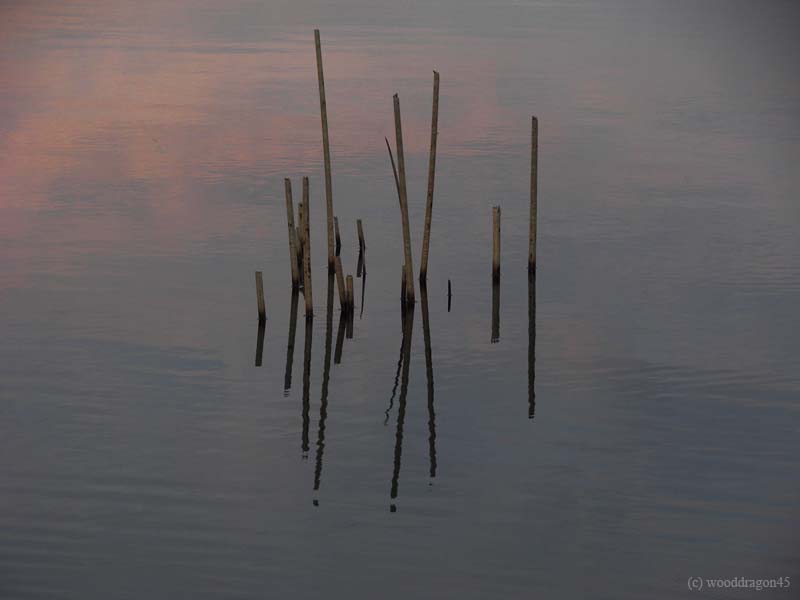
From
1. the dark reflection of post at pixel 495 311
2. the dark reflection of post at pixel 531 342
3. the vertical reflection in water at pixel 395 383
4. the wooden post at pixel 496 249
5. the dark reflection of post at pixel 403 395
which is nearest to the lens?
the dark reflection of post at pixel 403 395

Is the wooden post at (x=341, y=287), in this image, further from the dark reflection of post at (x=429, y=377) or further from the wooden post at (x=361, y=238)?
the wooden post at (x=361, y=238)

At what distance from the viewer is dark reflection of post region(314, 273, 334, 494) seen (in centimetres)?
1305

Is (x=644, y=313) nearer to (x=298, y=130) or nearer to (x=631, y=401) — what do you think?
(x=631, y=401)

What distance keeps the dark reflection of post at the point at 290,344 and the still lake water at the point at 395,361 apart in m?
0.07

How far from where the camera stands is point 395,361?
52.9 ft

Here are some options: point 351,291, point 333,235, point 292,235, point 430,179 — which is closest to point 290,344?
point 351,291

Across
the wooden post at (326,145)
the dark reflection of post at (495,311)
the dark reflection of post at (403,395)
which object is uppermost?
the wooden post at (326,145)

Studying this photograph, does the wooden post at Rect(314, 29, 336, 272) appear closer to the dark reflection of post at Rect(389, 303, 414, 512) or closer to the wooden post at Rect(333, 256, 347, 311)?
the wooden post at Rect(333, 256, 347, 311)

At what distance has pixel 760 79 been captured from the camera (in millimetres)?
39875

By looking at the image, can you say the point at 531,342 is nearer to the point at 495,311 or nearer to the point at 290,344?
the point at 495,311

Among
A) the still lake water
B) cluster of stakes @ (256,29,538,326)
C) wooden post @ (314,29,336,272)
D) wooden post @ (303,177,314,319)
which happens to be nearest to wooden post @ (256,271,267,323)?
cluster of stakes @ (256,29,538,326)

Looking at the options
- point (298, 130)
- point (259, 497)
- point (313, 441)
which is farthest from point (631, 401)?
point (298, 130)

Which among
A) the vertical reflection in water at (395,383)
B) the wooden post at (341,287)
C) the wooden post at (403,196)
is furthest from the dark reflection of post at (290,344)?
the wooden post at (403,196)

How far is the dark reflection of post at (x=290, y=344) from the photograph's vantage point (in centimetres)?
1535
